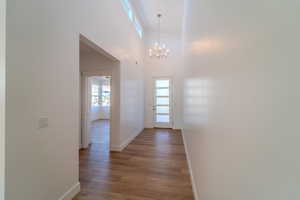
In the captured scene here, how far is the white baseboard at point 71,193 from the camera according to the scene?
1788 millimetres

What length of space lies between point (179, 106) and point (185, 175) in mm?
3983

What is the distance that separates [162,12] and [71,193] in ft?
17.9

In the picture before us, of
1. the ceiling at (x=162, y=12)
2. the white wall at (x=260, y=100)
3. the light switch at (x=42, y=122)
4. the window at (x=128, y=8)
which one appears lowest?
the light switch at (x=42, y=122)

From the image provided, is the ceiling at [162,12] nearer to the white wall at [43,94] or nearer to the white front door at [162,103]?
the white front door at [162,103]

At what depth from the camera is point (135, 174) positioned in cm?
253

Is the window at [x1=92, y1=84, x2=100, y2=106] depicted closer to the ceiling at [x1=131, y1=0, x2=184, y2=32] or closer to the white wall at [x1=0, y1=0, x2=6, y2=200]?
the ceiling at [x1=131, y1=0, x2=184, y2=32]

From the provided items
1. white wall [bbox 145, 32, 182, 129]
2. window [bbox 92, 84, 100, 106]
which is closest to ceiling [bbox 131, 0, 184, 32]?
white wall [bbox 145, 32, 182, 129]

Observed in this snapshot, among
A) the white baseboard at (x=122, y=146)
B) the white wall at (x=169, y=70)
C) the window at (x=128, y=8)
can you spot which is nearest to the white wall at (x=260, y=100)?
the white baseboard at (x=122, y=146)

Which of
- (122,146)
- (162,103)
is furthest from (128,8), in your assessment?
(122,146)

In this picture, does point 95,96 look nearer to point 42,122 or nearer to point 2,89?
point 42,122

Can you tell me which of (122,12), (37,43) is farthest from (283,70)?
(122,12)

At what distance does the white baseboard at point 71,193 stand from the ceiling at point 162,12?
5.01m

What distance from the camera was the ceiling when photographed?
439 centimetres

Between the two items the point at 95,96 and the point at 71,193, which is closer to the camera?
the point at 71,193
